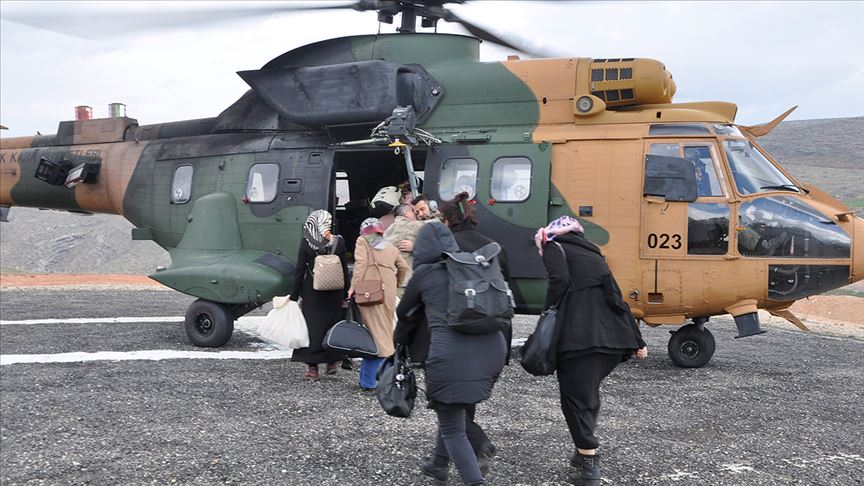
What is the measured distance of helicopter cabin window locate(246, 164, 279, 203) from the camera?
9.39m

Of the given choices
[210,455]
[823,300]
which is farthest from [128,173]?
[823,300]

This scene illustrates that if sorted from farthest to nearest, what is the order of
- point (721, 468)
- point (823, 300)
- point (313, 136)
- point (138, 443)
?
point (823, 300)
point (313, 136)
point (138, 443)
point (721, 468)

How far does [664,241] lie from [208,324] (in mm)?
5479

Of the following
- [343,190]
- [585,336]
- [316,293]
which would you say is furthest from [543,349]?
[343,190]

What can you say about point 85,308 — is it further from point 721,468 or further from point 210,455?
point 721,468

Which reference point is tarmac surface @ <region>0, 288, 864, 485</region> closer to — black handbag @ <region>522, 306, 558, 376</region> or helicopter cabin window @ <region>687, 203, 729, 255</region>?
black handbag @ <region>522, 306, 558, 376</region>

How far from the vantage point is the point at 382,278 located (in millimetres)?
6922

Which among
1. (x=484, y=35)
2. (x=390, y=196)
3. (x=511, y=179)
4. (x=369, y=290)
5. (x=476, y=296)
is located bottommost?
(x=369, y=290)

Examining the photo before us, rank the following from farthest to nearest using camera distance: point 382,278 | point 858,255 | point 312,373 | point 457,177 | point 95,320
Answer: point 95,320
point 457,177
point 312,373
point 858,255
point 382,278

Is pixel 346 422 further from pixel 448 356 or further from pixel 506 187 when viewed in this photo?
pixel 506 187

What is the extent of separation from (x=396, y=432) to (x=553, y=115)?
167 inches

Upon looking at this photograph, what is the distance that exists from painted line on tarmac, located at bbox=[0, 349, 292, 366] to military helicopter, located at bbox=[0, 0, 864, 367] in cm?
48

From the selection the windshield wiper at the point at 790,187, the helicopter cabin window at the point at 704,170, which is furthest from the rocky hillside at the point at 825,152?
the helicopter cabin window at the point at 704,170

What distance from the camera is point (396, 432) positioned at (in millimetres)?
5676
